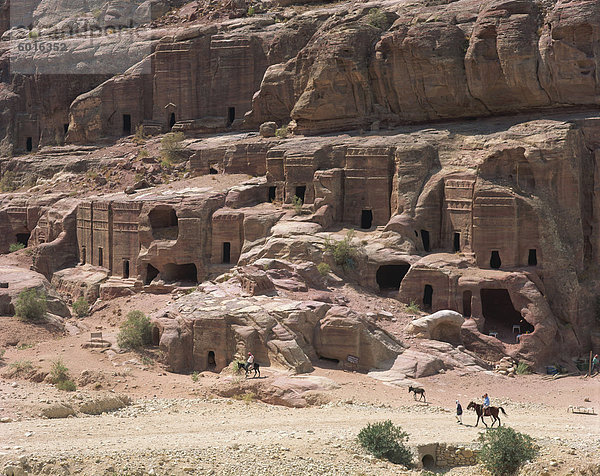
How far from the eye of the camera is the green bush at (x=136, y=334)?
38312mm

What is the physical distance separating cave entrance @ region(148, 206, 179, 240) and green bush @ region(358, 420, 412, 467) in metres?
22.9

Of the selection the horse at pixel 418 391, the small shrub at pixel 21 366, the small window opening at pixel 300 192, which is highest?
the small window opening at pixel 300 192

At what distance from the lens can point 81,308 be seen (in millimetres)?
45812

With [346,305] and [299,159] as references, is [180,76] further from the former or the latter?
[346,305]

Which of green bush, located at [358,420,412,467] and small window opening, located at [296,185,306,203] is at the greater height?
small window opening, located at [296,185,306,203]

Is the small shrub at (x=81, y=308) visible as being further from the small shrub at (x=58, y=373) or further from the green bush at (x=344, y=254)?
the green bush at (x=344, y=254)

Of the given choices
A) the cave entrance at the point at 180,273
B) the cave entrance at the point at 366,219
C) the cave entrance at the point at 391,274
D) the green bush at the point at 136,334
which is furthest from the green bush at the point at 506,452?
the cave entrance at the point at 180,273

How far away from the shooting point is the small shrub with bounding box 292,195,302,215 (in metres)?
46.0

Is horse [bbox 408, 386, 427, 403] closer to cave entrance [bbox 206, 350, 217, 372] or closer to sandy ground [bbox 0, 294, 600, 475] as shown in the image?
sandy ground [bbox 0, 294, 600, 475]

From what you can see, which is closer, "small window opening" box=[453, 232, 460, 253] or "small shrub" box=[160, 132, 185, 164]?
"small window opening" box=[453, 232, 460, 253]

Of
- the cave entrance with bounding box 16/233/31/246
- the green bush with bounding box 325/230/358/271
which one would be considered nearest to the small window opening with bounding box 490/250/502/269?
the green bush with bounding box 325/230/358/271

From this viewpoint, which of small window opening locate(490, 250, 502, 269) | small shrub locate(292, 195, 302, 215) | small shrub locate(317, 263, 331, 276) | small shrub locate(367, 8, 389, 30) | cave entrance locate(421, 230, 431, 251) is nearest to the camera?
small shrub locate(317, 263, 331, 276)

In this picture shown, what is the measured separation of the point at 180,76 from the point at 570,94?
27038 millimetres

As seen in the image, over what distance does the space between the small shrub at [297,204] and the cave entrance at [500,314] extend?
32.2 ft
